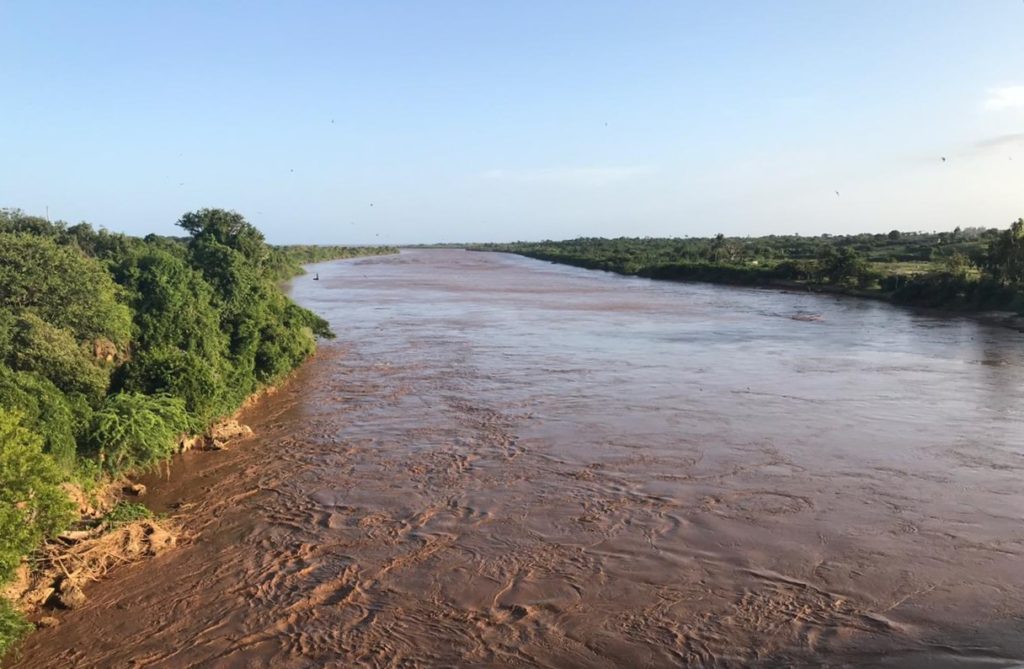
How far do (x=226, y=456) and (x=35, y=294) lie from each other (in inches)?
173

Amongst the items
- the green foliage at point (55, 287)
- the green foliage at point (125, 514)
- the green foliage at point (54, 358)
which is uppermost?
the green foliage at point (55, 287)

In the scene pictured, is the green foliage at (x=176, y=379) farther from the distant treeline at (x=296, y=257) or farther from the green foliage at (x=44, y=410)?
the distant treeline at (x=296, y=257)

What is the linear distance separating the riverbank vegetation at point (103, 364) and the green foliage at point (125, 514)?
576 mm

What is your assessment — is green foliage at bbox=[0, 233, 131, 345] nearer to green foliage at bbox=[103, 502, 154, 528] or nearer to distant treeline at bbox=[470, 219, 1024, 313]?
green foliage at bbox=[103, 502, 154, 528]

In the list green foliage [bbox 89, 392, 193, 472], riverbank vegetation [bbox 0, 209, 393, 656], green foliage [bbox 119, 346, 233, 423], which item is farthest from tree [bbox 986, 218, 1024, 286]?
green foliage [bbox 89, 392, 193, 472]

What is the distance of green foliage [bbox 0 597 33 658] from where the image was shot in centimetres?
643

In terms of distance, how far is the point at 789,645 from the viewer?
7.06m

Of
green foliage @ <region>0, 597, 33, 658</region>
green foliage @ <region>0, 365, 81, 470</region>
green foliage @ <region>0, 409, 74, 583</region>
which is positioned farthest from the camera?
green foliage @ <region>0, 365, 81, 470</region>

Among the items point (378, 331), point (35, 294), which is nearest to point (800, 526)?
point (35, 294)

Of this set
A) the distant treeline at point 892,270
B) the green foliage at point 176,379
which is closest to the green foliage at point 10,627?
the green foliage at point 176,379

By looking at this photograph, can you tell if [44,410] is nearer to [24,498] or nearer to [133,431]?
[133,431]

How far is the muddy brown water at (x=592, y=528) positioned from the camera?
718 cm

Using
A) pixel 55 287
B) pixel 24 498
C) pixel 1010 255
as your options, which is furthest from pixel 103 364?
pixel 1010 255

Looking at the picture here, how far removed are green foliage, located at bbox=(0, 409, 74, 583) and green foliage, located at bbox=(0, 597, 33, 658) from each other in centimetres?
32
